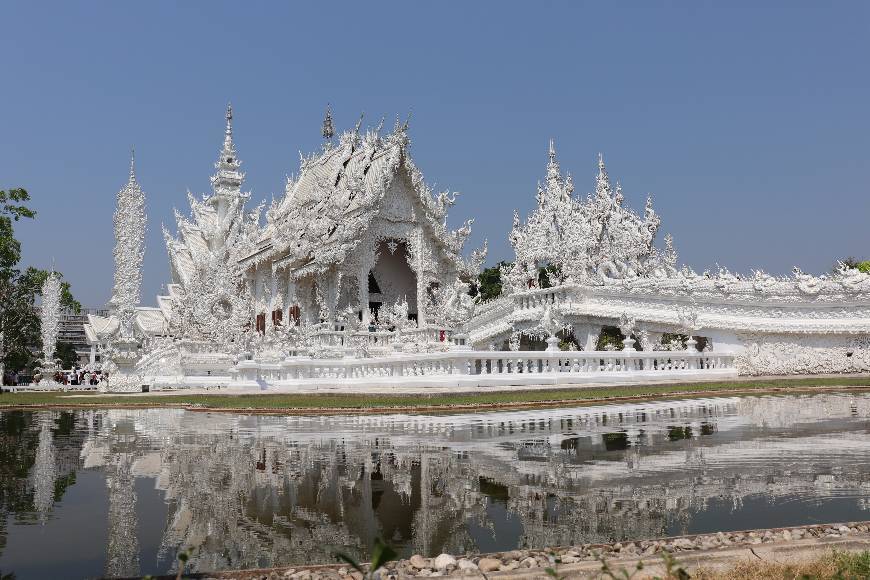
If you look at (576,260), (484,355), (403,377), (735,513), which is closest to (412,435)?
(735,513)

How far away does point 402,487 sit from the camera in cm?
647

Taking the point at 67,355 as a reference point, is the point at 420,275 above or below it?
above

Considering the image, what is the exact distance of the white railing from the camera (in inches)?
713

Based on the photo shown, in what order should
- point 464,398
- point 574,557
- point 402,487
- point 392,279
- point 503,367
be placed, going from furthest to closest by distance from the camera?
point 392,279
point 503,367
point 464,398
point 402,487
point 574,557

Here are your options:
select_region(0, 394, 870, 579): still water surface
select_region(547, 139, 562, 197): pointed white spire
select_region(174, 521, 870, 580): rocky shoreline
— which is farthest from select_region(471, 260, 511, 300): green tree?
select_region(174, 521, 870, 580): rocky shoreline

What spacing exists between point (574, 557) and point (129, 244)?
3259 centimetres

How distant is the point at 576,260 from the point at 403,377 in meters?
15.0

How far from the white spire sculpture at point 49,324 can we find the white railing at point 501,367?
1825cm

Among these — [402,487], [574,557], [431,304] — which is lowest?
[574,557]

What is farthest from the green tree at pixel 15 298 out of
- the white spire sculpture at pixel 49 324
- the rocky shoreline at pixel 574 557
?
the rocky shoreline at pixel 574 557

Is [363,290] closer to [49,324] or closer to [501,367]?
[501,367]

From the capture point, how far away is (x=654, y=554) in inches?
166

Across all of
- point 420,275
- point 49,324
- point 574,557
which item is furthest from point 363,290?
point 574,557

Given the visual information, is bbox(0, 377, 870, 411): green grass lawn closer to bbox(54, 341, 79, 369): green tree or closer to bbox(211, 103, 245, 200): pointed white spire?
bbox(211, 103, 245, 200): pointed white spire
